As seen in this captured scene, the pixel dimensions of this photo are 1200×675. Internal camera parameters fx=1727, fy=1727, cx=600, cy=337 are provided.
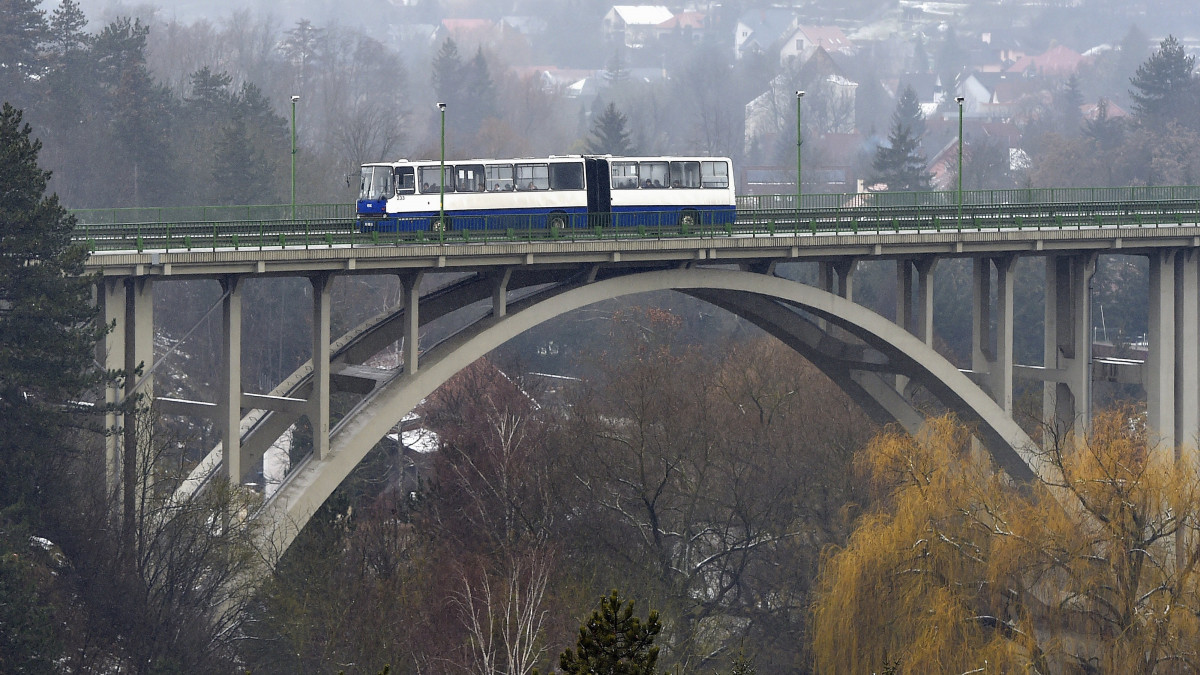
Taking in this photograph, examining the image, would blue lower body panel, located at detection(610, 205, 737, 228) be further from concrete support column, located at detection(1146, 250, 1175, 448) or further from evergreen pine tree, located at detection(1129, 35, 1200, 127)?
evergreen pine tree, located at detection(1129, 35, 1200, 127)

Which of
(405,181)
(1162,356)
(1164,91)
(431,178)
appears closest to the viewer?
(405,181)

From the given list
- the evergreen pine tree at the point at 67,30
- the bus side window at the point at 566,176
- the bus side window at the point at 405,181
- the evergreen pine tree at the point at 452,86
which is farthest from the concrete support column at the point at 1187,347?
the evergreen pine tree at the point at 452,86

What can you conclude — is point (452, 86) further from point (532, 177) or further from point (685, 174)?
point (532, 177)

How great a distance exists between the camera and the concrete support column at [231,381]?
30000mm

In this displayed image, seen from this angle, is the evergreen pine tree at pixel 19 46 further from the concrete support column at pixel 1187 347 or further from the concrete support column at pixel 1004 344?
the concrete support column at pixel 1187 347

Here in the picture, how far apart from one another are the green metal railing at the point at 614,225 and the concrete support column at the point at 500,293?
750mm

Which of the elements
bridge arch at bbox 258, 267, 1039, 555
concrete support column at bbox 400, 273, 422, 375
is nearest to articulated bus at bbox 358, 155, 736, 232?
bridge arch at bbox 258, 267, 1039, 555

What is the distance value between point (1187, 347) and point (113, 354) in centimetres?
2559

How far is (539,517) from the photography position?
136 feet

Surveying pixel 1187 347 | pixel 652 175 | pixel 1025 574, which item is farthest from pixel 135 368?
pixel 1187 347

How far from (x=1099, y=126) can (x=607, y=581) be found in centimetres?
9409

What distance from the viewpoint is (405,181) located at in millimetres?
36562

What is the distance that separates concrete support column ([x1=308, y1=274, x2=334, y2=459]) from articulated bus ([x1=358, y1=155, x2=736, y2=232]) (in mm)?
3626

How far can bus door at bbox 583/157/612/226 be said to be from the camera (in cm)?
3869
